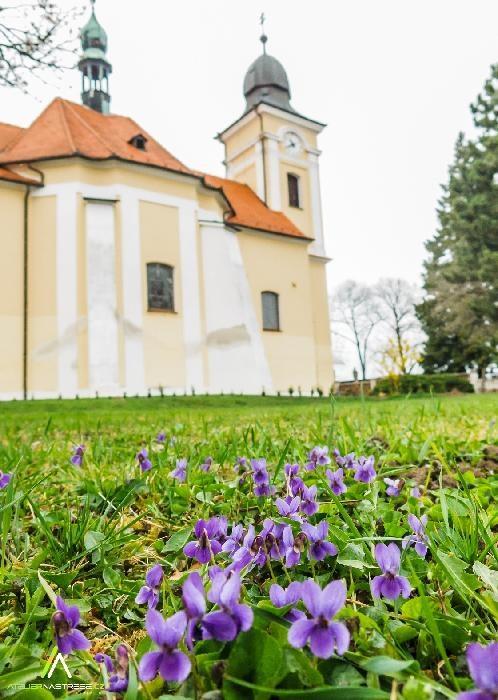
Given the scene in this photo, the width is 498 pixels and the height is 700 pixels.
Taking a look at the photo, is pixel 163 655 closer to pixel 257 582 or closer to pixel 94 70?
pixel 257 582

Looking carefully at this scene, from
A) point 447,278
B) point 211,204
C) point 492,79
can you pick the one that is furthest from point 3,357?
point 492,79

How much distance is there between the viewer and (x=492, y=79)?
30.8 m

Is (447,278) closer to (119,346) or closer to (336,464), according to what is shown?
(119,346)

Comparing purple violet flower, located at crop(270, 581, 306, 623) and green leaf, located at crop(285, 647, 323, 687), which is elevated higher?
purple violet flower, located at crop(270, 581, 306, 623)

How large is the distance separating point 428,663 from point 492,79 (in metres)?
37.4

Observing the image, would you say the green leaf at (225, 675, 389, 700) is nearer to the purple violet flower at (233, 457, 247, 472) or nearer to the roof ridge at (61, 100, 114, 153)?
the purple violet flower at (233, 457, 247, 472)

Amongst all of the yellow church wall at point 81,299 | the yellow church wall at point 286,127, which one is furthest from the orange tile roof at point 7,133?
the yellow church wall at point 286,127

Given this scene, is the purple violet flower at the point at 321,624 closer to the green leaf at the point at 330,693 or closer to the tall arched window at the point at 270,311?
the green leaf at the point at 330,693

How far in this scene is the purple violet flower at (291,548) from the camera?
3.06 feet

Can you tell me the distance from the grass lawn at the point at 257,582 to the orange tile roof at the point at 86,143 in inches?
656

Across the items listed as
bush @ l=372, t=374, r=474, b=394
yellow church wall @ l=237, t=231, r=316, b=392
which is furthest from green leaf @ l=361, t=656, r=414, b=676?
bush @ l=372, t=374, r=474, b=394

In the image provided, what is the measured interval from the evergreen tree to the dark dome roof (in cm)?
1223

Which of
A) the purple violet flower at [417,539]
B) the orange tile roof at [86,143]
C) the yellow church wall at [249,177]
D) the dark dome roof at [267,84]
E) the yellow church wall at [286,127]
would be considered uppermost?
the dark dome roof at [267,84]

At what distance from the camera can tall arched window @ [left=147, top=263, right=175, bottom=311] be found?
57.3ft
